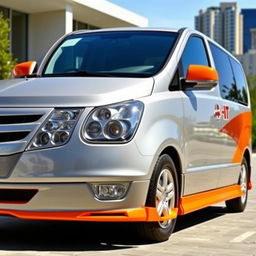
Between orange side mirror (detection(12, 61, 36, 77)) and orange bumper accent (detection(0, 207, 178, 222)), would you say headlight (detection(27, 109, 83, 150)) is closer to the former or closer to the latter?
orange bumper accent (detection(0, 207, 178, 222))

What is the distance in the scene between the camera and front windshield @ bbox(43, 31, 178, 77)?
6607mm

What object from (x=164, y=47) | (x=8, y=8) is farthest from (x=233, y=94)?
(x=8, y=8)

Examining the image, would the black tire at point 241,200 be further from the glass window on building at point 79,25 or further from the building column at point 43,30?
→ the glass window on building at point 79,25

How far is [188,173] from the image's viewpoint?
658cm

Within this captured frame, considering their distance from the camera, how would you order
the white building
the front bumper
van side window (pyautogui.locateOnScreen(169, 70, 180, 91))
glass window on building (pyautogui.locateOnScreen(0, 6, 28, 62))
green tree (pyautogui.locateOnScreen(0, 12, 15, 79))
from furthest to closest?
glass window on building (pyautogui.locateOnScreen(0, 6, 28, 62)) → the white building → green tree (pyautogui.locateOnScreen(0, 12, 15, 79)) → van side window (pyautogui.locateOnScreen(169, 70, 180, 91)) → the front bumper

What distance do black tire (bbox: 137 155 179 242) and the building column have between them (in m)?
27.4

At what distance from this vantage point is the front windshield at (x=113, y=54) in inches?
260

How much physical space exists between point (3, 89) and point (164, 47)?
1.70 meters

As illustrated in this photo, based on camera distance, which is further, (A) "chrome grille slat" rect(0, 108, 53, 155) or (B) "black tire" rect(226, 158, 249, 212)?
(B) "black tire" rect(226, 158, 249, 212)

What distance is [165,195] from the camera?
609cm

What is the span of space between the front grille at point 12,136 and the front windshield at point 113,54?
1.25 meters

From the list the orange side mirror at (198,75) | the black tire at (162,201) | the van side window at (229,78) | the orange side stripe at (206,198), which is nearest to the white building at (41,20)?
the van side window at (229,78)

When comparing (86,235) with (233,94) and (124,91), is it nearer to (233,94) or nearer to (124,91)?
(124,91)

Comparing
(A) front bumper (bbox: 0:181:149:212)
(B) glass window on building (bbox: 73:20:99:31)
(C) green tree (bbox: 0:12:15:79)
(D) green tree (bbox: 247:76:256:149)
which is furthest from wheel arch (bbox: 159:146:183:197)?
(D) green tree (bbox: 247:76:256:149)
